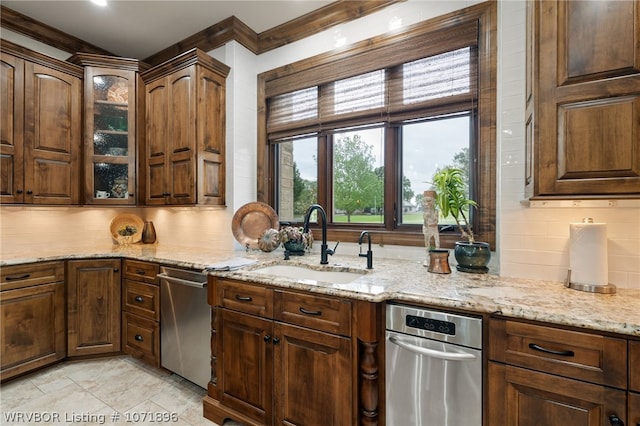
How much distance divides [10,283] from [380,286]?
9.11 ft

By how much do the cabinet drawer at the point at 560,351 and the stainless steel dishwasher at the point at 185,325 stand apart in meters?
1.73

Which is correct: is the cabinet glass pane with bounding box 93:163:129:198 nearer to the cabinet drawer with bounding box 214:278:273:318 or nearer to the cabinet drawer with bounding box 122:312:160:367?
the cabinet drawer with bounding box 122:312:160:367

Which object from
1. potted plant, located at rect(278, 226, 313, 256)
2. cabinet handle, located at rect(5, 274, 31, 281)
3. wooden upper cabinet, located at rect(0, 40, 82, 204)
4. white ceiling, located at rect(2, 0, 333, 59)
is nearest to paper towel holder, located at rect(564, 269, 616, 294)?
potted plant, located at rect(278, 226, 313, 256)

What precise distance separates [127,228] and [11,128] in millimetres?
1251

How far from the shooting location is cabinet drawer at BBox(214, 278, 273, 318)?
5.59 ft

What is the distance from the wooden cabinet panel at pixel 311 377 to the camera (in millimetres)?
1453

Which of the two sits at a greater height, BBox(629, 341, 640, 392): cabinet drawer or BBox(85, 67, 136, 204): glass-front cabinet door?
BBox(85, 67, 136, 204): glass-front cabinet door

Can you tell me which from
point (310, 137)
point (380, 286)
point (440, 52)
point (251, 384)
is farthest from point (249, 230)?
point (440, 52)

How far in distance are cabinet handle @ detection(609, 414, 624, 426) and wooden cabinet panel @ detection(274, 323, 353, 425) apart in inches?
37.1

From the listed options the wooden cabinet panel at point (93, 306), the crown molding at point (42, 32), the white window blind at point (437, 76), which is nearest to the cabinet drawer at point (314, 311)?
the white window blind at point (437, 76)

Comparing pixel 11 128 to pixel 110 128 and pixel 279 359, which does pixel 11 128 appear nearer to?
pixel 110 128

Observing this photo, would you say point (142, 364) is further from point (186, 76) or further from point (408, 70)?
point (408, 70)

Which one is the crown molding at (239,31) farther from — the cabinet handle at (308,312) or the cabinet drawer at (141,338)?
the cabinet drawer at (141,338)

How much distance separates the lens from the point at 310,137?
281cm
